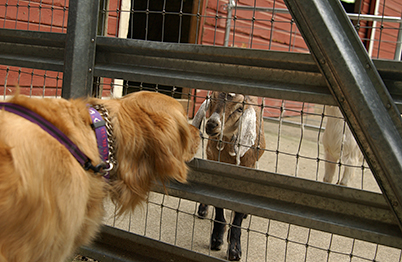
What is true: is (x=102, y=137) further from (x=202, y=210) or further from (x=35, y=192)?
(x=202, y=210)

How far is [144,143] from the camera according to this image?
1.91 metres

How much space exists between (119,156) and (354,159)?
10.1 feet

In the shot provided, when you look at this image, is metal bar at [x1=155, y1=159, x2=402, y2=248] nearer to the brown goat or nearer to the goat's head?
the brown goat

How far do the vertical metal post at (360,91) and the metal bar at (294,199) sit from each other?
0.14 meters

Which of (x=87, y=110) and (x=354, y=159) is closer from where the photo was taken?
(x=87, y=110)

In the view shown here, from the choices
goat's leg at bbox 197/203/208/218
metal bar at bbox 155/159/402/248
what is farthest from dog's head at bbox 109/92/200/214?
goat's leg at bbox 197/203/208/218

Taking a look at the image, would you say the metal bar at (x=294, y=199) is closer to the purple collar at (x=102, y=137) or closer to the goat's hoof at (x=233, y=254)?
the purple collar at (x=102, y=137)

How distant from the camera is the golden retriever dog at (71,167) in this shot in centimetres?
149

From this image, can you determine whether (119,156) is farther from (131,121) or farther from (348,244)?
(348,244)

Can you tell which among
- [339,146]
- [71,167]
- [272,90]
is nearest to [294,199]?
[272,90]

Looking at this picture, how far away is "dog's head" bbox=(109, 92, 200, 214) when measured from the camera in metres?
1.88

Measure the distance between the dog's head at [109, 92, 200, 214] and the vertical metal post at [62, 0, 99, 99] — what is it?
23.9 inches

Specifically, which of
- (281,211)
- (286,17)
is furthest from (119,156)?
(286,17)

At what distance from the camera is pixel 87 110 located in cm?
181
